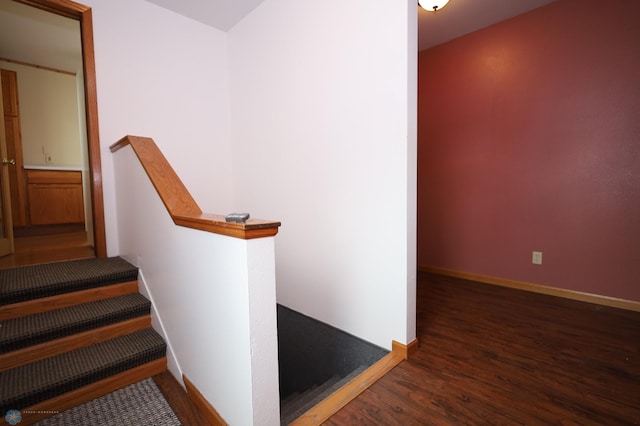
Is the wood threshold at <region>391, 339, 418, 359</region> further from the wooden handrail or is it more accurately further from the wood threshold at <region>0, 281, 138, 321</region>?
the wood threshold at <region>0, 281, 138, 321</region>

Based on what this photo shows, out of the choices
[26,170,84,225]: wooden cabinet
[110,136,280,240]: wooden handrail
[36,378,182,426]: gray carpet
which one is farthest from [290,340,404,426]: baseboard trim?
[26,170,84,225]: wooden cabinet

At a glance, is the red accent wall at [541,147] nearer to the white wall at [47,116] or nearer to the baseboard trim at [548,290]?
the baseboard trim at [548,290]

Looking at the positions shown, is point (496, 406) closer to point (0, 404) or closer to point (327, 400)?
point (327, 400)

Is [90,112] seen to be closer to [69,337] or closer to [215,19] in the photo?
[215,19]

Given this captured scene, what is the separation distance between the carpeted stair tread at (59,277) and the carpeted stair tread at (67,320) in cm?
12

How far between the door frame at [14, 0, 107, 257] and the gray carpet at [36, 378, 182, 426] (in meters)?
1.35

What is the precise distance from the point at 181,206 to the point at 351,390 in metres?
1.27

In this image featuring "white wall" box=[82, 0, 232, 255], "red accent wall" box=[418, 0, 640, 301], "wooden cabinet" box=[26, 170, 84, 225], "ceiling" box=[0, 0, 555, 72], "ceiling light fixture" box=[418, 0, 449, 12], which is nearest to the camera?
"ceiling light fixture" box=[418, 0, 449, 12]

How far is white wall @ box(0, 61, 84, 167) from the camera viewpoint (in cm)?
400

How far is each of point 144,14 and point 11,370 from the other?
2.77 metres

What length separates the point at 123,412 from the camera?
1.35 meters

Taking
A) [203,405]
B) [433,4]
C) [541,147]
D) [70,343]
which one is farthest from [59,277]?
[541,147]

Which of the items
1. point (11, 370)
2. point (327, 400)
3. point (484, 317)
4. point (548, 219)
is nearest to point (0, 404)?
point (11, 370)

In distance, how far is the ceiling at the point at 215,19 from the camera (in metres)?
2.54
